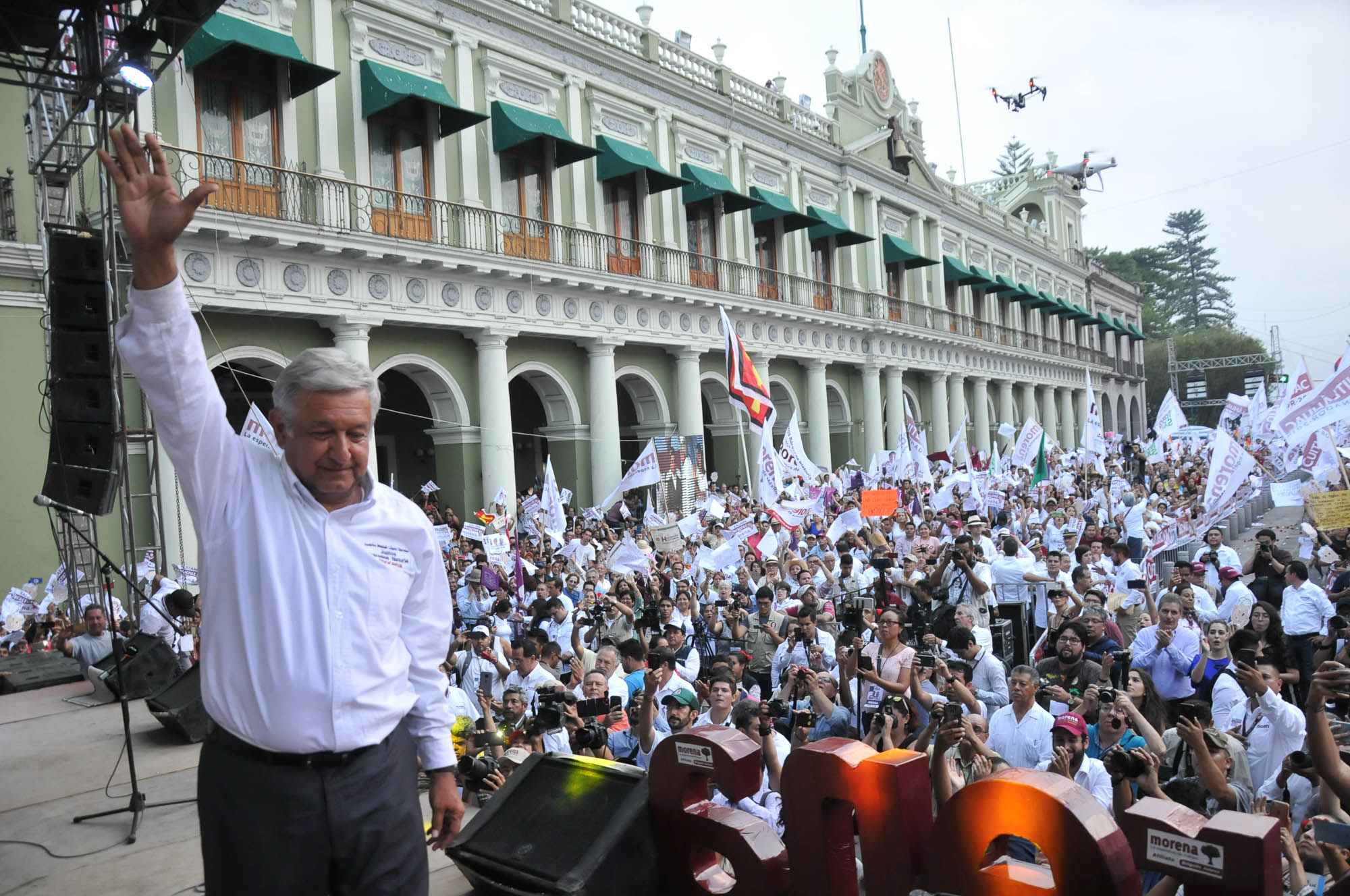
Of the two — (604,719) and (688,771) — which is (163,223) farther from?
(604,719)

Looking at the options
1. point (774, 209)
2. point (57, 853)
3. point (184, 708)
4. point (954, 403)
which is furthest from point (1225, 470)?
point (954, 403)

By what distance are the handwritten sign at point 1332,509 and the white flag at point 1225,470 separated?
205 centimetres

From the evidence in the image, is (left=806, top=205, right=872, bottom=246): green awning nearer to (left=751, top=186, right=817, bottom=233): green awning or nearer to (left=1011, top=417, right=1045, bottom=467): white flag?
(left=751, top=186, right=817, bottom=233): green awning

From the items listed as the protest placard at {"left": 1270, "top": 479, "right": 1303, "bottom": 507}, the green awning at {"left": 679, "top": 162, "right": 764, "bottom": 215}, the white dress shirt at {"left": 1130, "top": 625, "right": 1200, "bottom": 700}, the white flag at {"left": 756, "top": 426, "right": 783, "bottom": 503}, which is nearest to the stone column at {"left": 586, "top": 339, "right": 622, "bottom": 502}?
the green awning at {"left": 679, "top": 162, "right": 764, "bottom": 215}

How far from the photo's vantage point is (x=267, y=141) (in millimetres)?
17328

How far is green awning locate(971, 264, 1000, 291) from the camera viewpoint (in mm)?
41612

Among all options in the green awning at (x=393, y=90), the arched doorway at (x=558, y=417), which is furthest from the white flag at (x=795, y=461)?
the green awning at (x=393, y=90)

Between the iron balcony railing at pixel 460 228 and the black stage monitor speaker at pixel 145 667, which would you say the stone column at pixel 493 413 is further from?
the black stage monitor speaker at pixel 145 667

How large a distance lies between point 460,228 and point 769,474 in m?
8.08

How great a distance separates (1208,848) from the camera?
299 cm

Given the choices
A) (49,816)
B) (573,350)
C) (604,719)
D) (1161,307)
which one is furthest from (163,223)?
(1161,307)

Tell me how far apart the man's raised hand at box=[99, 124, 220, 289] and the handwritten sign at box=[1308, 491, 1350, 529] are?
35.1 ft

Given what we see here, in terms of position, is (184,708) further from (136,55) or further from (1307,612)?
(1307,612)

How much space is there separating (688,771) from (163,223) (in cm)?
258
